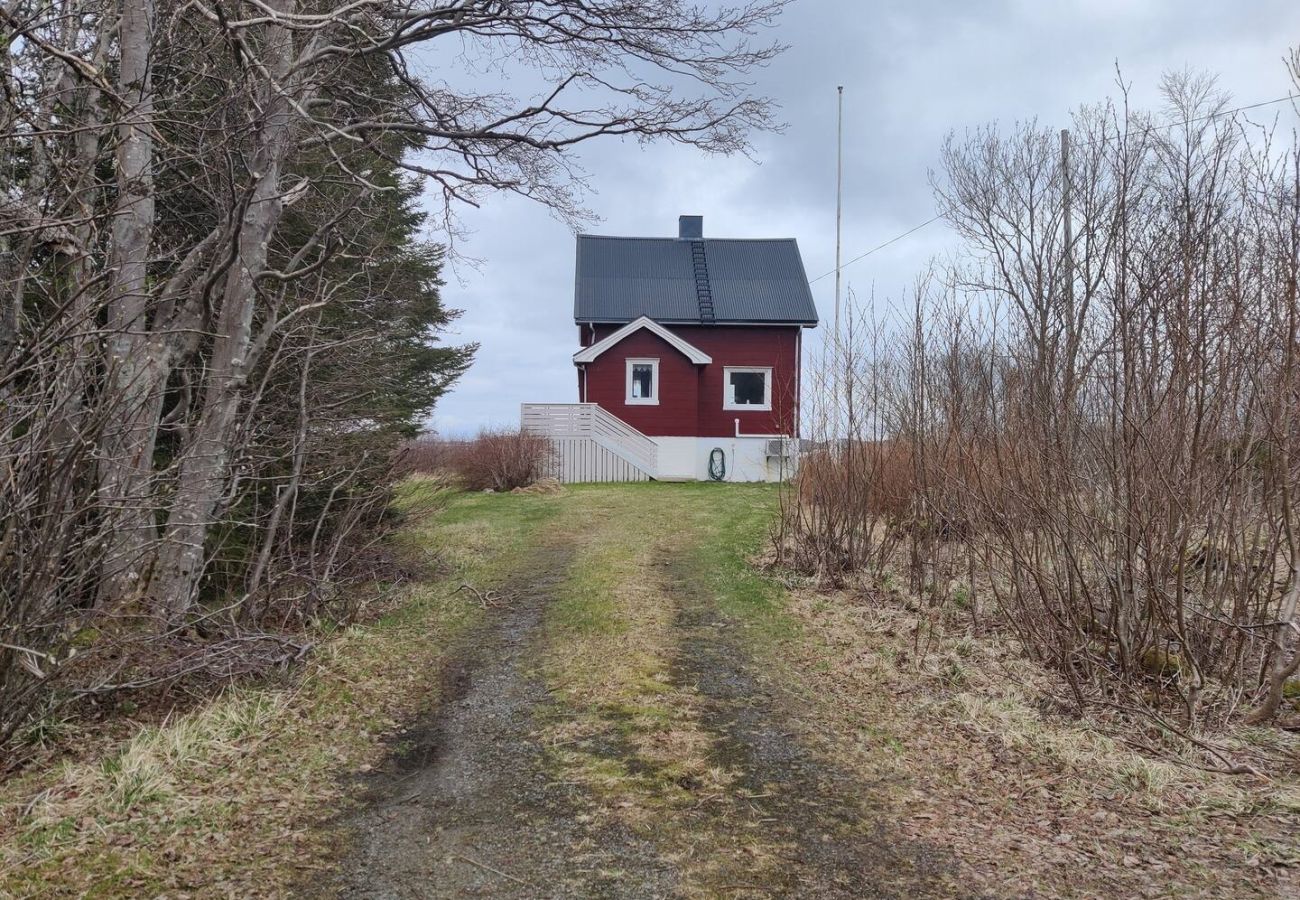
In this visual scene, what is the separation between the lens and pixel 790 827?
13.3ft

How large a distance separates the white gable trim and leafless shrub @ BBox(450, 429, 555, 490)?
3820 millimetres

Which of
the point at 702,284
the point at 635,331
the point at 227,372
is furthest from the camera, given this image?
the point at 702,284

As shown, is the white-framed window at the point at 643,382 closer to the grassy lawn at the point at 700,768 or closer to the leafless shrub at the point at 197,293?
the leafless shrub at the point at 197,293

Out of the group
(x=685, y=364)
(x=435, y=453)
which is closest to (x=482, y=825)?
(x=435, y=453)

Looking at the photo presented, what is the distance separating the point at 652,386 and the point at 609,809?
19714 mm

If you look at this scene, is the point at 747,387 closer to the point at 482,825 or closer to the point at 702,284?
the point at 702,284

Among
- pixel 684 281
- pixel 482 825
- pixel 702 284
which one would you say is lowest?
pixel 482 825

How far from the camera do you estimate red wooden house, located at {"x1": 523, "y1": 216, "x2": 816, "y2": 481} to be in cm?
2242

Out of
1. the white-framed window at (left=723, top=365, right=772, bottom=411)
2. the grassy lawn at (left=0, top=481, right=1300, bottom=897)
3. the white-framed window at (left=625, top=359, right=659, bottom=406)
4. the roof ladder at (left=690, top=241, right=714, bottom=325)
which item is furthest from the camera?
the roof ladder at (left=690, top=241, right=714, bottom=325)

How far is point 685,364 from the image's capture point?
927 inches

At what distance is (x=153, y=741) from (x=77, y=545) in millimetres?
1174

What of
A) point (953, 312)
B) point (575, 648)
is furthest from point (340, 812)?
point (953, 312)

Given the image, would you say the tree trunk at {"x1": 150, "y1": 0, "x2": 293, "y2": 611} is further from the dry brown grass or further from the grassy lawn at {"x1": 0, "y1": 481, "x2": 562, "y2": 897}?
the dry brown grass

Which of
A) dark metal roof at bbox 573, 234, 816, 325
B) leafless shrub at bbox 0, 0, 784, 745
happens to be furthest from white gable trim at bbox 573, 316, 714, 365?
leafless shrub at bbox 0, 0, 784, 745
